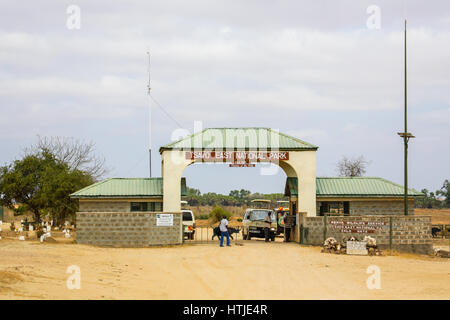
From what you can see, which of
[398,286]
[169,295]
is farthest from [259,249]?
[169,295]

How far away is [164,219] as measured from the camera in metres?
29.3

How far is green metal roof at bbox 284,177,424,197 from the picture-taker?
32312 millimetres

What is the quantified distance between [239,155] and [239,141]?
2.65 ft

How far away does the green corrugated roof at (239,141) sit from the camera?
3102 cm

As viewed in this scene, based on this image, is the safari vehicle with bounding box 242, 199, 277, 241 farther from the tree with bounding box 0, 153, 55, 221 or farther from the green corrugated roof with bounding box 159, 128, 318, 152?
the tree with bounding box 0, 153, 55, 221

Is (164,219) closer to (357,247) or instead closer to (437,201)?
(357,247)

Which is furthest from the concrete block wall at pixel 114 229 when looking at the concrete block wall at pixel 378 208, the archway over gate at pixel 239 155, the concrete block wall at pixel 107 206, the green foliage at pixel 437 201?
the green foliage at pixel 437 201

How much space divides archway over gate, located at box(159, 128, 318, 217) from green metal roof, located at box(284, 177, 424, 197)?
0.94 metres

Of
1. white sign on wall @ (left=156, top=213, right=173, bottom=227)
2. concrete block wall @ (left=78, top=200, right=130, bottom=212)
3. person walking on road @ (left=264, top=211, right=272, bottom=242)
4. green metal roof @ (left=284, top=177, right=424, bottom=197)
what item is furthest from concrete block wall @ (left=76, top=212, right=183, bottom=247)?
green metal roof @ (left=284, top=177, right=424, bottom=197)

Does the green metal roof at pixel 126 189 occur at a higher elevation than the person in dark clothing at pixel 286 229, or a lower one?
higher

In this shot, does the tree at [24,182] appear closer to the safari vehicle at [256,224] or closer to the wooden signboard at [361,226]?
the safari vehicle at [256,224]

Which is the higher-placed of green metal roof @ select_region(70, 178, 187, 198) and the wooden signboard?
green metal roof @ select_region(70, 178, 187, 198)
